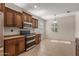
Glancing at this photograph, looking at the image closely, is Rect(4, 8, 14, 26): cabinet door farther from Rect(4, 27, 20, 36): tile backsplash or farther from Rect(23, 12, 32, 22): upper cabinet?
Rect(23, 12, 32, 22): upper cabinet

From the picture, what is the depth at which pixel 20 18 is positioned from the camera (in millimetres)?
4848

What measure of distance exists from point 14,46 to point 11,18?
3.33ft

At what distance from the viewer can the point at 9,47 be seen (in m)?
3.43

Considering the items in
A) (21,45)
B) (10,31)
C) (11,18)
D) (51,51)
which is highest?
(11,18)

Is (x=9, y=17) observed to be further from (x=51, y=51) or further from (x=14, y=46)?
(x=51, y=51)

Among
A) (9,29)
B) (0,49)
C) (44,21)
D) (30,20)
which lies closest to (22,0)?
(0,49)

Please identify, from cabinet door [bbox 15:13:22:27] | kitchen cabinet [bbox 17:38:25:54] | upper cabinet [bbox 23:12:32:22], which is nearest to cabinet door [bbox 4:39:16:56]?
kitchen cabinet [bbox 17:38:25:54]

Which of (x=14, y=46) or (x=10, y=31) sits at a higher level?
(x=10, y=31)

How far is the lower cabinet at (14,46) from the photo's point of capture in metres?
3.28

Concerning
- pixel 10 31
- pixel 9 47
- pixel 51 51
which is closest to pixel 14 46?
pixel 9 47

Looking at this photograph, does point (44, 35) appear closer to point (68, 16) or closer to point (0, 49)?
point (68, 16)

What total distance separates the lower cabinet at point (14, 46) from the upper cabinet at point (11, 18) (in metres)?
0.61

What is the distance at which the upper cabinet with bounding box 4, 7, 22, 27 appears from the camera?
371cm

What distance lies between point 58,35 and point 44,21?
1585mm
